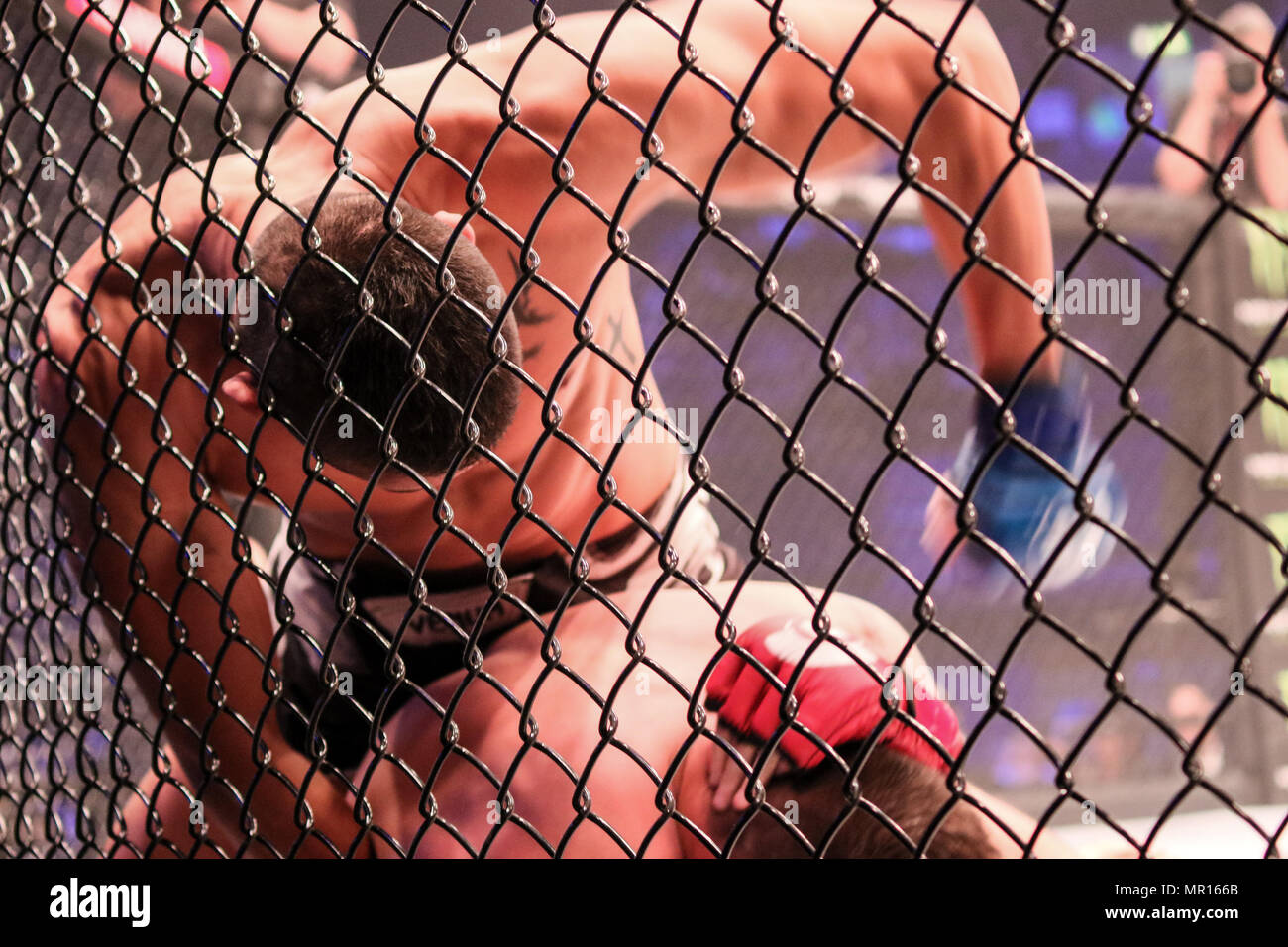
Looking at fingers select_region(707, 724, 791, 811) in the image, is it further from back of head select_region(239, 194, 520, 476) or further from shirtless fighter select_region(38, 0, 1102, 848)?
back of head select_region(239, 194, 520, 476)

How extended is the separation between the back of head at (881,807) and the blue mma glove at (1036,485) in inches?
7.4

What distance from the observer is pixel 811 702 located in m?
0.95

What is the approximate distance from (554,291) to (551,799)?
0.70 meters

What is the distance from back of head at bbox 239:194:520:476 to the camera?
0.85 metres

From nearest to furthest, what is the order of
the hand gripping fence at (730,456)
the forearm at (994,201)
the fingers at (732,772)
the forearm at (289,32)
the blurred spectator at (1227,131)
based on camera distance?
1. the hand gripping fence at (730,456)
2. the fingers at (732,772)
3. the forearm at (994,201)
4. the forearm at (289,32)
5. the blurred spectator at (1227,131)

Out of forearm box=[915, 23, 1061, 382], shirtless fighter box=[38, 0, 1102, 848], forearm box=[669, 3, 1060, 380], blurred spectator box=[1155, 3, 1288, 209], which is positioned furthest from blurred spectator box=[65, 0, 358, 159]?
blurred spectator box=[1155, 3, 1288, 209]

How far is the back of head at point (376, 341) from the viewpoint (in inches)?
33.5

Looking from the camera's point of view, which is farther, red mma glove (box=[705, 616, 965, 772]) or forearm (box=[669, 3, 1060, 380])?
forearm (box=[669, 3, 1060, 380])

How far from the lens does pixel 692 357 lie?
331 centimetres

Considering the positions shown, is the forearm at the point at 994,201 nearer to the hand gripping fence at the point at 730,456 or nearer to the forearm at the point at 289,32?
the hand gripping fence at the point at 730,456

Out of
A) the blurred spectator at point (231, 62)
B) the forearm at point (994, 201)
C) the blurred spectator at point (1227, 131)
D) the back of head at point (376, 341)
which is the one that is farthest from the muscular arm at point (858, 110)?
the blurred spectator at point (1227, 131)

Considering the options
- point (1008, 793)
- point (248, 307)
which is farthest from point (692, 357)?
point (248, 307)

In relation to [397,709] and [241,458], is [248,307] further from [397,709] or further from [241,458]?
[397,709]

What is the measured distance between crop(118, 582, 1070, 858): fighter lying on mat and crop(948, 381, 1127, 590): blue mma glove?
14 centimetres
